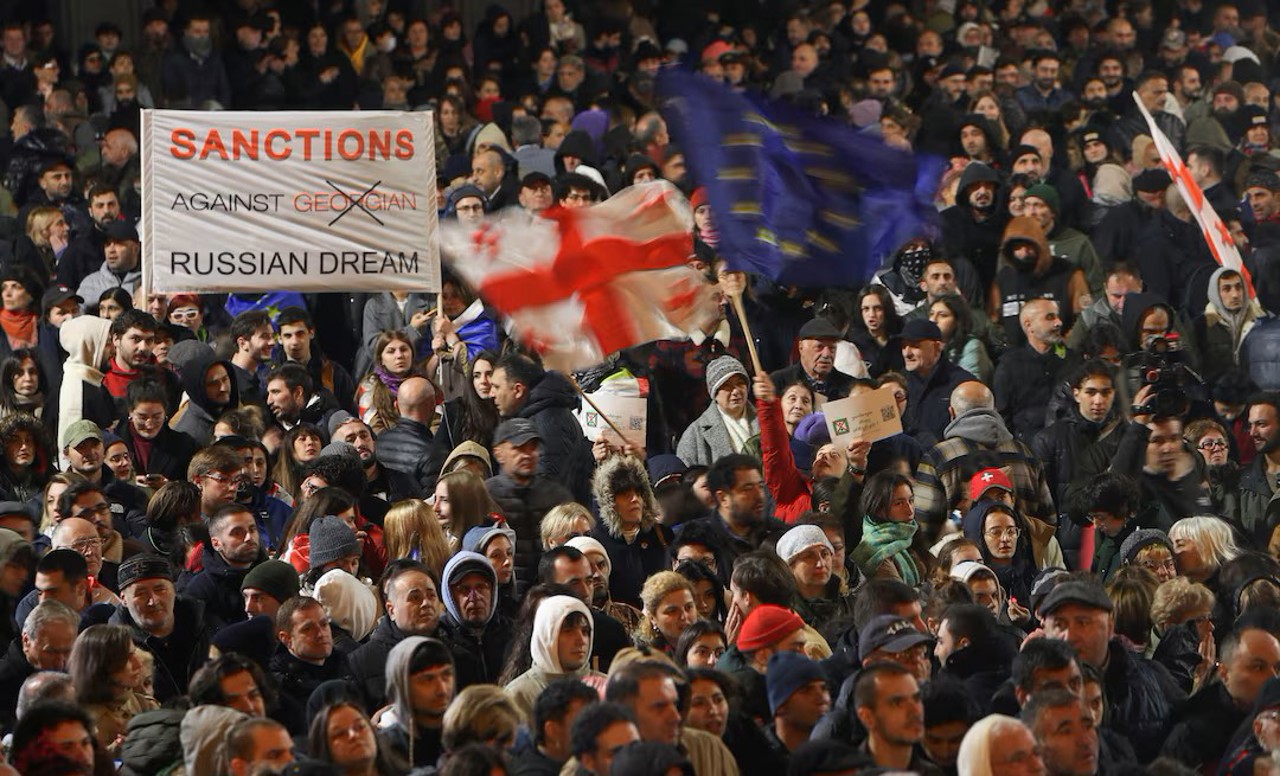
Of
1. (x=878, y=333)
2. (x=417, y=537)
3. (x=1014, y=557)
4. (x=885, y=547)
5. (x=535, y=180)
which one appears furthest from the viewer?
(x=535, y=180)

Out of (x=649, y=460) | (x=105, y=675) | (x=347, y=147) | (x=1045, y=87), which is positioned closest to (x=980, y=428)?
(x=649, y=460)

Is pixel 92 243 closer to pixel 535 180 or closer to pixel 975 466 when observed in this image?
pixel 535 180

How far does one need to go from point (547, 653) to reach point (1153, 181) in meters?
9.24

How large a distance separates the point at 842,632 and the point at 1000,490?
7.37ft

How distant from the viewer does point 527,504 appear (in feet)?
38.2

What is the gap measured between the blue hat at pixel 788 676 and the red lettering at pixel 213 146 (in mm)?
5957

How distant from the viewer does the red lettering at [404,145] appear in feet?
46.0

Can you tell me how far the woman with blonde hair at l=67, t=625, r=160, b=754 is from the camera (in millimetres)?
8922

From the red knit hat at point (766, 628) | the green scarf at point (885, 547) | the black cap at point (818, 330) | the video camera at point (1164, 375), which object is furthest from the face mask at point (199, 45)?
the red knit hat at point (766, 628)

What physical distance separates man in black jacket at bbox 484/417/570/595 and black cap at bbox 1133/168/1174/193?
22.6ft

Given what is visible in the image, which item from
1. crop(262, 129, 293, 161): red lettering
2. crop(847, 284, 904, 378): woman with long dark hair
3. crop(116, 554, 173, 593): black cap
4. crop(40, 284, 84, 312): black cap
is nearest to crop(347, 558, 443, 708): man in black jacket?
crop(116, 554, 173, 593): black cap

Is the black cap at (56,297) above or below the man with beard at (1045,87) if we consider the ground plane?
below

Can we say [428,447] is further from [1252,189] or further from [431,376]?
[1252,189]

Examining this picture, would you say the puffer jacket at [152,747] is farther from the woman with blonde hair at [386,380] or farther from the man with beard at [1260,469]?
the man with beard at [1260,469]
